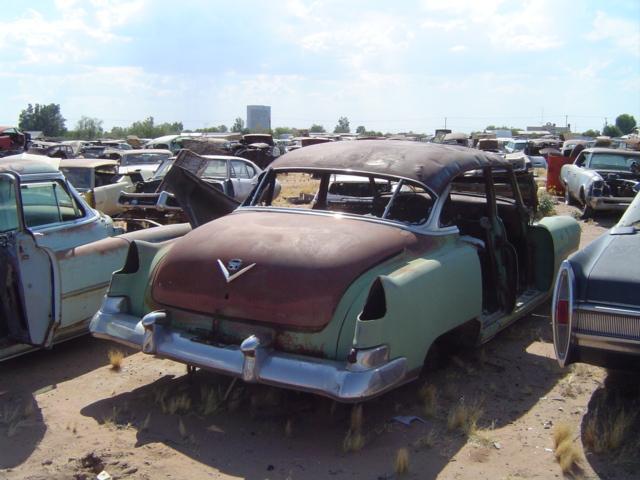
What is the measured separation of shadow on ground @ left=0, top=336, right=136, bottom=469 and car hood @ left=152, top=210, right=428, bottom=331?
1.11 meters

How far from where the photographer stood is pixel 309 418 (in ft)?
14.3

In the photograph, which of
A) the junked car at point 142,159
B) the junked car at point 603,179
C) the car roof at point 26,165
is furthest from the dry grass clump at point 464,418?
the junked car at point 142,159

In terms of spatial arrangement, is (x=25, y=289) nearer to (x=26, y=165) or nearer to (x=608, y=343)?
(x=26, y=165)

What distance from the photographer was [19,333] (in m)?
5.11

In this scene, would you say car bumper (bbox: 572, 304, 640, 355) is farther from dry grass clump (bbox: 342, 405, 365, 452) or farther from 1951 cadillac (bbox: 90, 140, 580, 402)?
dry grass clump (bbox: 342, 405, 365, 452)

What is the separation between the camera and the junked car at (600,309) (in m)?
3.76

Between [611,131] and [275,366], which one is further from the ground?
[275,366]

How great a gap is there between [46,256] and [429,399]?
300cm

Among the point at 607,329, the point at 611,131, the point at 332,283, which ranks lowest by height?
the point at 611,131

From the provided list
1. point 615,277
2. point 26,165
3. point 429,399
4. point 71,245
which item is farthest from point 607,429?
point 26,165

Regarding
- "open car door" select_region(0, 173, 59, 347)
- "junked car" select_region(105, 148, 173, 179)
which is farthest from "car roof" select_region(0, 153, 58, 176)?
"junked car" select_region(105, 148, 173, 179)

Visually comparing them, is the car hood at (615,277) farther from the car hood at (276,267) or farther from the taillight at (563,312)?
the car hood at (276,267)

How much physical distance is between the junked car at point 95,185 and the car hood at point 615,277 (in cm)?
980

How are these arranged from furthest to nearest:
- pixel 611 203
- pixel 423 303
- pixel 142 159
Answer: pixel 142 159 < pixel 611 203 < pixel 423 303
